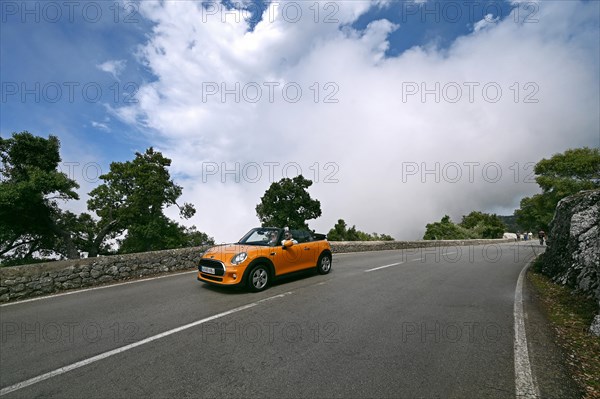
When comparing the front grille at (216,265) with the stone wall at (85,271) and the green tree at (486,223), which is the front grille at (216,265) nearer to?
the stone wall at (85,271)

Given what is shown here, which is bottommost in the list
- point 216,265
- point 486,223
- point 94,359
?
point 94,359

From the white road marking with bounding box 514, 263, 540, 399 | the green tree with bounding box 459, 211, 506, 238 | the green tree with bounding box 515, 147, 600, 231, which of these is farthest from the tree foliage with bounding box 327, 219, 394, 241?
the white road marking with bounding box 514, 263, 540, 399

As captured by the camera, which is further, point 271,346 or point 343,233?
point 343,233

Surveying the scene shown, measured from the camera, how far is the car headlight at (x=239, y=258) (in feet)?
20.1

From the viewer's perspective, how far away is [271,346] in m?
3.54

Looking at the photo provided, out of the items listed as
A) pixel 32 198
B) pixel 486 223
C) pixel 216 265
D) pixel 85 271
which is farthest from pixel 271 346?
pixel 486 223

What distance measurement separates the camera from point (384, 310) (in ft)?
16.3

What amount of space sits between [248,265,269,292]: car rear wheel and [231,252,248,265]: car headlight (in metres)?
0.35

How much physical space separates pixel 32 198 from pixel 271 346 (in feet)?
75.6

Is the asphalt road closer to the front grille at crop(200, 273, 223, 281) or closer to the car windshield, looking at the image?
the front grille at crop(200, 273, 223, 281)

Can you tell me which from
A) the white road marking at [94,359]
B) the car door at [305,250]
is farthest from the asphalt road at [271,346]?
the car door at [305,250]

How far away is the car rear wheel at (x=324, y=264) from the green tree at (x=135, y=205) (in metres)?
19.4

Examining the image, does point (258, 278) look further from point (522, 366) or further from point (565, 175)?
point (565, 175)

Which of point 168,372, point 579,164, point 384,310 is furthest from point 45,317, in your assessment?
point 579,164
